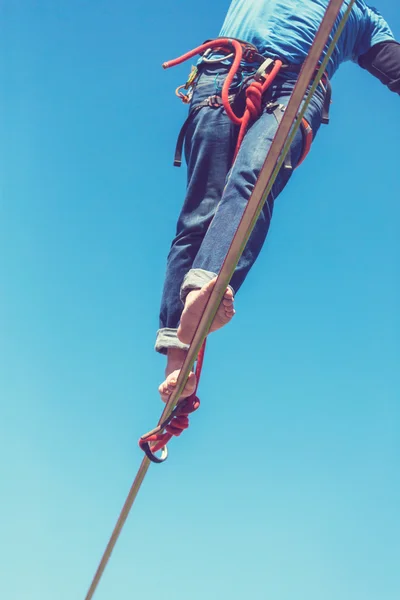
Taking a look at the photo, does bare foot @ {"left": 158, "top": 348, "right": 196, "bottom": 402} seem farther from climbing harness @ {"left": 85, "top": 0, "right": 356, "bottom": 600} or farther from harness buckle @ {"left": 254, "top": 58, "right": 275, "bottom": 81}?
harness buckle @ {"left": 254, "top": 58, "right": 275, "bottom": 81}

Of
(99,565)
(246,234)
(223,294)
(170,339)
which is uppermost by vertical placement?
(246,234)

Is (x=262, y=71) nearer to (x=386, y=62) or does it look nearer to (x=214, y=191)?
(x=214, y=191)

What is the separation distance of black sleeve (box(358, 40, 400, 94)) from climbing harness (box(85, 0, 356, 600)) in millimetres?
1271

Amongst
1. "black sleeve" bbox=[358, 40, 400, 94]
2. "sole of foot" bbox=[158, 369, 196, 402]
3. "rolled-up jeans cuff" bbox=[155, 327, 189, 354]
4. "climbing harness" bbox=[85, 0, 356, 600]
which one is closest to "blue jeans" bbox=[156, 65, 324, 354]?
"rolled-up jeans cuff" bbox=[155, 327, 189, 354]

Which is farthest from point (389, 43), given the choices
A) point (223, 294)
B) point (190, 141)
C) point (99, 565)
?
point (99, 565)

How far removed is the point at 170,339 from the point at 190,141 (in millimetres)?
1113

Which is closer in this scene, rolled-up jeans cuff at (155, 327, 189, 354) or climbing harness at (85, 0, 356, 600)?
climbing harness at (85, 0, 356, 600)

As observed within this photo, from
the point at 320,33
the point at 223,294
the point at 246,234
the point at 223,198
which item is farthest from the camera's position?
the point at 223,198

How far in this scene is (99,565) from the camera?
3.78 meters

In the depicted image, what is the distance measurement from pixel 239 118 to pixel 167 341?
3.79ft

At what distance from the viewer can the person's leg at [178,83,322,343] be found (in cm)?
304

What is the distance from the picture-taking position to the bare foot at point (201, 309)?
114 inches

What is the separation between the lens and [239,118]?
3576 mm

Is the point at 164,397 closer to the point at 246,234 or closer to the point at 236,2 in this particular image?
the point at 246,234
